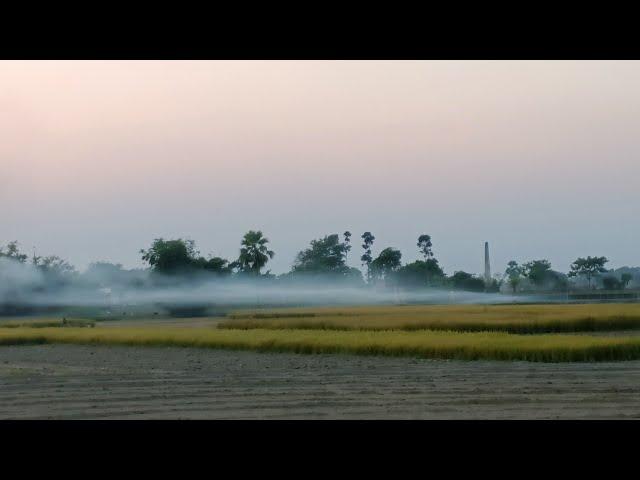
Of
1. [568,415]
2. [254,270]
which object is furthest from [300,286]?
[568,415]

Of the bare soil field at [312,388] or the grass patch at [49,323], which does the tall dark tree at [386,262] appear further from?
the grass patch at [49,323]

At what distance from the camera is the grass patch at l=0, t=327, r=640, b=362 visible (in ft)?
40.8

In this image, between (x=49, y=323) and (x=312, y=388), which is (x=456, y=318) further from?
(x=49, y=323)

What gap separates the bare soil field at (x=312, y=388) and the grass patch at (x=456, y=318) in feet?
12.2

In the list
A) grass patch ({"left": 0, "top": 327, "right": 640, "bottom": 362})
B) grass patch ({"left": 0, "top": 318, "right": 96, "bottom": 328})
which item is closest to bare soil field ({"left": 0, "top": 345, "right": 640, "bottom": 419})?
grass patch ({"left": 0, "top": 327, "right": 640, "bottom": 362})

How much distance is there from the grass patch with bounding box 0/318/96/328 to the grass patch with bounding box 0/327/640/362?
0.62 meters

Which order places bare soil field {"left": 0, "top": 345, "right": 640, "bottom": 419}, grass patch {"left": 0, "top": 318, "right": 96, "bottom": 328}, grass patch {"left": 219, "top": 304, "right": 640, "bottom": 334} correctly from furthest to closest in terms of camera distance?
grass patch {"left": 0, "top": 318, "right": 96, "bottom": 328}
grass patch {"left": 219, "top": 304, "right": 640, "bottom": 334}
bare soil field {"left": 0, "top": 345, "right": 640, "bottom": 419}

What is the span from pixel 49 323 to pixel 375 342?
1007cm

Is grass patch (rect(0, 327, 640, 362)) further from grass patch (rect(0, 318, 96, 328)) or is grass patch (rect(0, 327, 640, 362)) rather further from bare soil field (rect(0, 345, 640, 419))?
grass patch (rect(0, 318, 96, 328))

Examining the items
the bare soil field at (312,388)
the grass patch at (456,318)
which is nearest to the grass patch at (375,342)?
the bare soil field at (312,388)

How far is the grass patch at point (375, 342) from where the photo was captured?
1245 cm

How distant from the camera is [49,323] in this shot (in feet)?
68.2

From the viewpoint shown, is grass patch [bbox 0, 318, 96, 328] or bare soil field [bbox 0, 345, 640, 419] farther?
grass patch [bbox 0, 318, 96, 328]
